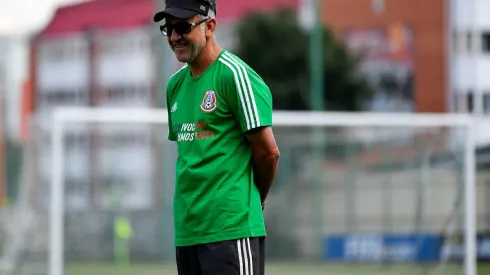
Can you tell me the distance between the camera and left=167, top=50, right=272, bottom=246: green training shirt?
4500mm

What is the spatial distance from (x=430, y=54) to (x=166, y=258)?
351 inches

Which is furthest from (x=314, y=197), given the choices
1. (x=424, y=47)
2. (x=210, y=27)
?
(x=210, y=27)

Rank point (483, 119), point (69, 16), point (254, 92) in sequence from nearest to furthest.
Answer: point (254, 92), point (483, 119), point (69, 16)

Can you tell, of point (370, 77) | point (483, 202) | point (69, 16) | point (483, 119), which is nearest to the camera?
point (483, 202)

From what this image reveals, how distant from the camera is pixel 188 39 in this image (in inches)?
179

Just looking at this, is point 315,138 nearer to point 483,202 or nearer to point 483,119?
point 483,202

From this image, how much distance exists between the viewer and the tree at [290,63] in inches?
969

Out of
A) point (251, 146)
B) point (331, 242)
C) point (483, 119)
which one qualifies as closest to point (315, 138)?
point (331, 242)

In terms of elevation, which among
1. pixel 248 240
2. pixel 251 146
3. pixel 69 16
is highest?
pixel 69 16

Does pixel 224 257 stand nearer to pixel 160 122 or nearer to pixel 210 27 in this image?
pixel 210 27

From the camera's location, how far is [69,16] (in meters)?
20.7

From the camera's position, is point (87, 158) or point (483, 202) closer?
point (87, 158)

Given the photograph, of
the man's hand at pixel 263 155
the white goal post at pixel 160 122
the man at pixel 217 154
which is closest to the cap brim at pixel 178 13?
the man at pixel 217 154

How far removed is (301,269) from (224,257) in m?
9.01
